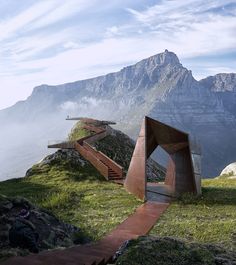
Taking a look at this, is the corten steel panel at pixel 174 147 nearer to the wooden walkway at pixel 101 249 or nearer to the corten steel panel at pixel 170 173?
the corten steel panel at pixel 170 173

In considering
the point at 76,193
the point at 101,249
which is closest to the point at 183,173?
the point at 76,193

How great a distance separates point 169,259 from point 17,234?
19.9 ft

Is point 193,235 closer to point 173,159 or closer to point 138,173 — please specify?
point 138,173

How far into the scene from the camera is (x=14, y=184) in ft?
120

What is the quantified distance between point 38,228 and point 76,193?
13873mm

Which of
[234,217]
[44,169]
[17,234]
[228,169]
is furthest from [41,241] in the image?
[228,169]

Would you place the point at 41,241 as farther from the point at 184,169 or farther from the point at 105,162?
the point at 105,162

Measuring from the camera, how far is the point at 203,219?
842 inches

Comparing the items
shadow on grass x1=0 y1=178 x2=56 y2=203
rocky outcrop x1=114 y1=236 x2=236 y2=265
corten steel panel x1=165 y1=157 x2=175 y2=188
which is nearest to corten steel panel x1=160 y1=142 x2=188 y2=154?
corten steel panel x1=165 y1=157 x2=175 y2=188

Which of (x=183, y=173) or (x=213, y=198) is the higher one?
(x=183, y=173)

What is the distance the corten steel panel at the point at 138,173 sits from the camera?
94.1 feet

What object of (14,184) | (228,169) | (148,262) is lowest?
(228,169)

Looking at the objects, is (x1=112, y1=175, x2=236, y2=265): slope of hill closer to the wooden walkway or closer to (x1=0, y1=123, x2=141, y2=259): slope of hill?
the wooden walkway

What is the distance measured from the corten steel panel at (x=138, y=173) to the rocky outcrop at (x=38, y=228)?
10.3 meters
